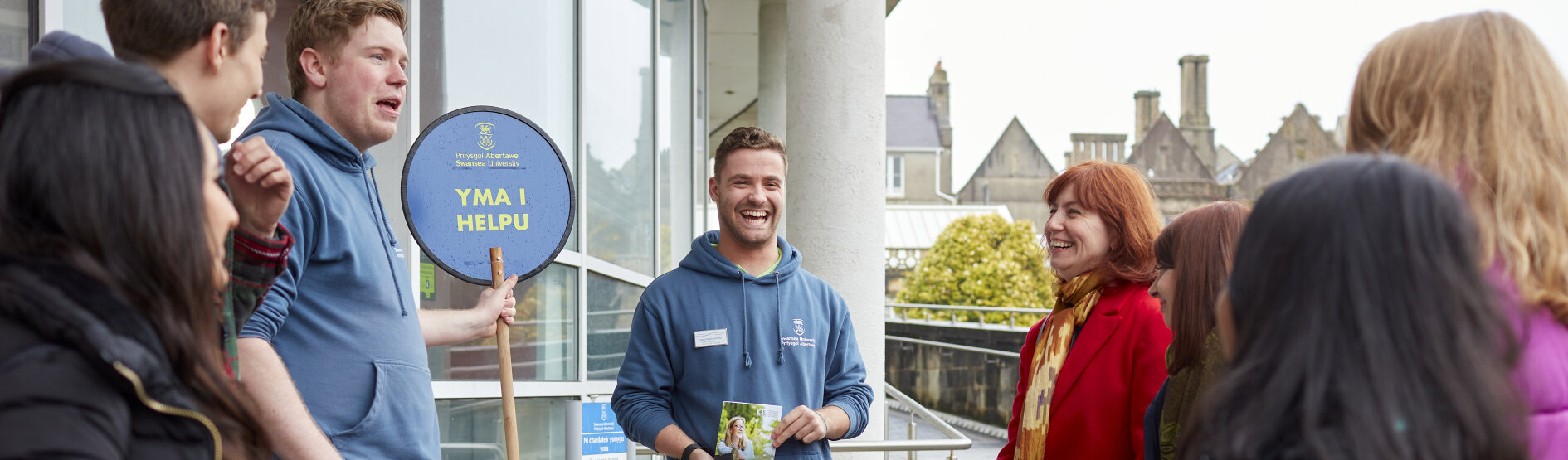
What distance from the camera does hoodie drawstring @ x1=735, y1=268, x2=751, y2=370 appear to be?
3.11 m

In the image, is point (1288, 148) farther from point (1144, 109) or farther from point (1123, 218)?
point (1123, 218)

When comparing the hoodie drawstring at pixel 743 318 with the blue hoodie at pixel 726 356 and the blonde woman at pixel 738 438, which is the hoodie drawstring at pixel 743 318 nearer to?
the blue hoodie at pixel 726 356

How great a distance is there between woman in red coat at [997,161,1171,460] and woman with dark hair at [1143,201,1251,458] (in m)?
0.29

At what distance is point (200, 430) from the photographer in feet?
4.24

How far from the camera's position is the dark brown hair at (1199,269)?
2.51 m

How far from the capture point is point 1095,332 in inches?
122

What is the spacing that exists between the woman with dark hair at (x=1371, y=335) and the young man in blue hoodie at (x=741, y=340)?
175 cm

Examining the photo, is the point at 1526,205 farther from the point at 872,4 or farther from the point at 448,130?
the point at 872,4

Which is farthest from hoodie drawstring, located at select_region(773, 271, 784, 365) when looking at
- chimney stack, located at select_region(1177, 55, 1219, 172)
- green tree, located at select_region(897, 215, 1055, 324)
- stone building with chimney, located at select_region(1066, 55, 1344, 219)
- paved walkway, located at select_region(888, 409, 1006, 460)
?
chimney stack, located at select_region(1177, 55, 1219, 172)

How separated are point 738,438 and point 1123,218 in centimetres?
128

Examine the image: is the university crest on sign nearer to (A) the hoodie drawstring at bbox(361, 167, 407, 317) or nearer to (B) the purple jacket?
(A) the hoodie drawstring at bbox(361, 167, 407, 317)

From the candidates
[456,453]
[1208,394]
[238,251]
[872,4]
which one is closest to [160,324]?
[238,251]

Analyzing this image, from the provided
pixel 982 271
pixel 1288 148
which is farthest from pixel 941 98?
pixel 982 271

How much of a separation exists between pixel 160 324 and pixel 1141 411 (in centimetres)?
233
